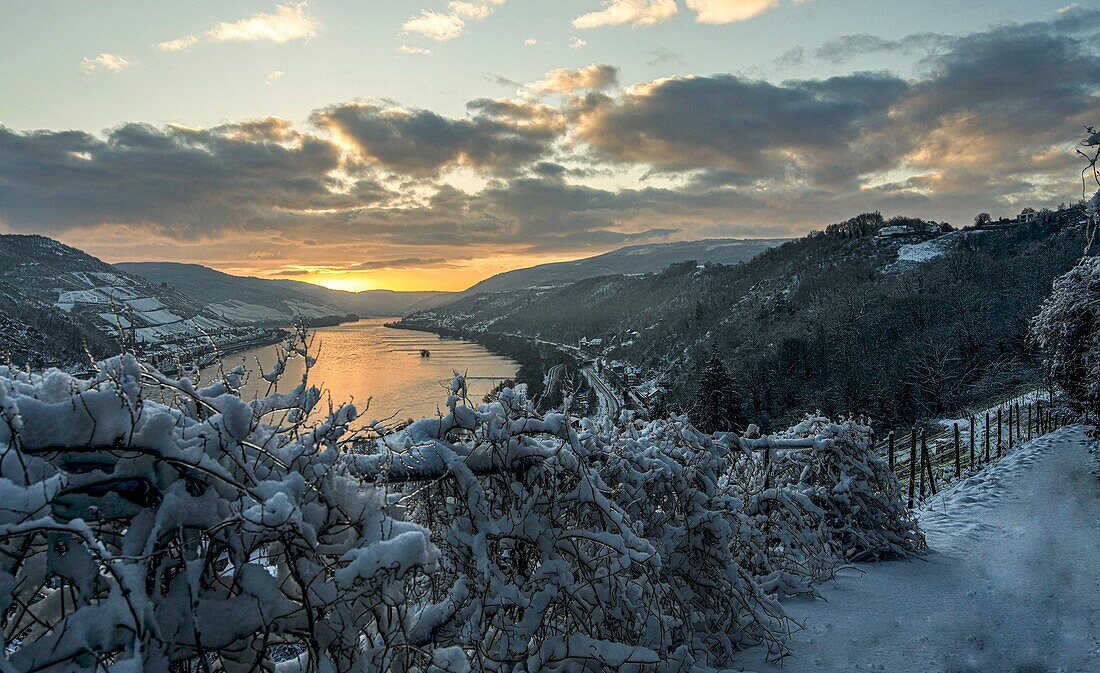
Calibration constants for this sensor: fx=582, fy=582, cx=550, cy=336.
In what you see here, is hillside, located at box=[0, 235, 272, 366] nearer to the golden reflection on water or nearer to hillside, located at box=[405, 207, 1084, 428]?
the golden reflection on water

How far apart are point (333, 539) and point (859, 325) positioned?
95.4 m

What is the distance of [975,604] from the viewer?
570 centimetres

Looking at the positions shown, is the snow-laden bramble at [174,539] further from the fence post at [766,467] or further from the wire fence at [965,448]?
the wire fence at [965,448]

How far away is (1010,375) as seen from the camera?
1940 inches

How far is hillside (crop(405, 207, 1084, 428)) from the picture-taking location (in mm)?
59312

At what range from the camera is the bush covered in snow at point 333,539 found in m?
1.85

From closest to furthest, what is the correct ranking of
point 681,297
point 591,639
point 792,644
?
point 591,639, point 792,644, point 681,297

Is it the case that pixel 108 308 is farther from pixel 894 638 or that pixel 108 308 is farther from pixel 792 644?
pixel 894 638

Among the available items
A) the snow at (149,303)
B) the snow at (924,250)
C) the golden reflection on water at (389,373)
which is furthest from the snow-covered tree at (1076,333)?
the snow at (149,303)

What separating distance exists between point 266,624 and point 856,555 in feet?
23.8

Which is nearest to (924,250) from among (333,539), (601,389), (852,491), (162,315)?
(601,389)

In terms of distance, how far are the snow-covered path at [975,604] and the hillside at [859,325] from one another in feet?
15.4

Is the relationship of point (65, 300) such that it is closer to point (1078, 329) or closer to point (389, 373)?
point (389, 373)

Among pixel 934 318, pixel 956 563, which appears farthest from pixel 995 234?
pixel 956 563
